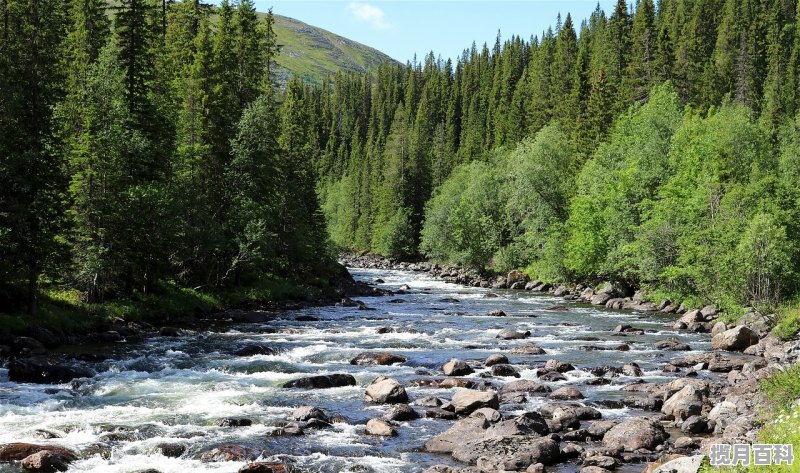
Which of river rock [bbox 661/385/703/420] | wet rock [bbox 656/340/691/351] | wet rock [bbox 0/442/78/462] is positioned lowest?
wet rock [bbox 0/442/78/462]

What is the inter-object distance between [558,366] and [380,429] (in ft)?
33.5

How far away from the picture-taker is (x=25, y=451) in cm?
1542

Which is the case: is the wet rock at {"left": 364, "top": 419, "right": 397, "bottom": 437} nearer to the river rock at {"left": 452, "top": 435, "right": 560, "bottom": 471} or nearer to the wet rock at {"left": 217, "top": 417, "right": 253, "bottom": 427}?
the river rock at {"left": 452, "top": 435, "right": 560, "bottom": 471}

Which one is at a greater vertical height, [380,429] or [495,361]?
[495,361]

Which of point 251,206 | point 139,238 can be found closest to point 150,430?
point 139,238

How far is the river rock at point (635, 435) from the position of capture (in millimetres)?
16188

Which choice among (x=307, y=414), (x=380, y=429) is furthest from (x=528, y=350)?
(x=307, y=414)

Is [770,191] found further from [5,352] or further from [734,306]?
[5,352]

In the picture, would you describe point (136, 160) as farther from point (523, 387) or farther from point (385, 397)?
point (523, 387)

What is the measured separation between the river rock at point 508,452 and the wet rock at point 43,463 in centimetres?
910

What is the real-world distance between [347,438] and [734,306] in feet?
82.2

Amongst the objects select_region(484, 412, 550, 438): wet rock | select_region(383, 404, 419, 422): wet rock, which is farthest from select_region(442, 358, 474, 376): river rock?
select_region(484, 412, 550, 438): wet rock

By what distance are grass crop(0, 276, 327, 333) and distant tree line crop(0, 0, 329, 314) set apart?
2.46 ft

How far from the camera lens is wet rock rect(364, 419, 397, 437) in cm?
1783
